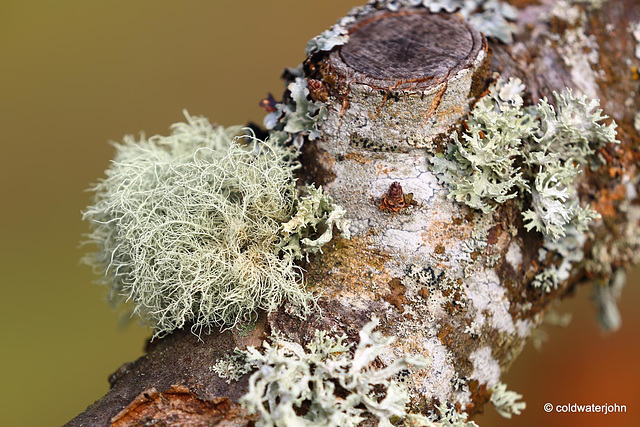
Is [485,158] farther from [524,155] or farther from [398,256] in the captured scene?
[398,256]

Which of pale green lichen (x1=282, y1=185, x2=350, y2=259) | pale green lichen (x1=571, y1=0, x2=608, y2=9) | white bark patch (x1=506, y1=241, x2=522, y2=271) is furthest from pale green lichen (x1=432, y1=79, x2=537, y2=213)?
pale green lichen (x1=571, y1=0, x2=608, y2=9)

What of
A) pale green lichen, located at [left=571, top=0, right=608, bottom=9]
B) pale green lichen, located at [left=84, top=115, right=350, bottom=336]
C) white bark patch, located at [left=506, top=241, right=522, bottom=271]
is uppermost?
pale green lichen, located at [left=571, top=0, right=608, bottom=9]

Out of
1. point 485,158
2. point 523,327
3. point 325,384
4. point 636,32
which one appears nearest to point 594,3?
point 636,32

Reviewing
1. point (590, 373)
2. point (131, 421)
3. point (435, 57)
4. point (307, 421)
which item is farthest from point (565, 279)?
point (590, 373)

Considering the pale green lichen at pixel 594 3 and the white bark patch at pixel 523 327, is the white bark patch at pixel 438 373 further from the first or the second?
the pale green lichen at pixel 594 3

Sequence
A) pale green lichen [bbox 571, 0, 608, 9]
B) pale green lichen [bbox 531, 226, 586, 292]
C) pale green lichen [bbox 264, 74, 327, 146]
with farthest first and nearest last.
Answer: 1. pale green lichen [bbox 571, 0, 608, 9]
2. pale green lichen [bbox 531, 226, 586, 292]
3. pale green lichen [bbox 264, 74, 327, 146]

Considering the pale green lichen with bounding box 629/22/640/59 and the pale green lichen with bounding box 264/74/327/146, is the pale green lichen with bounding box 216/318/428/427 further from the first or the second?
the pale green lichen with bounding box 629/22/640/59

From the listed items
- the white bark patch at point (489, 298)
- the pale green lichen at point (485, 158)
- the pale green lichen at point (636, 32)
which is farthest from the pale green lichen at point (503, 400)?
the pale green lichen at point (636, 32)
